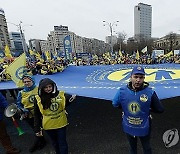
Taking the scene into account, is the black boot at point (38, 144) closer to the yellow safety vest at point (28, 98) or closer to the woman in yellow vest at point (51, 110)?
the yellow safety vest at point (28, 98)

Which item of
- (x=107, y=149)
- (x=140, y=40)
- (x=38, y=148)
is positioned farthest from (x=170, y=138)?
(x=140, y=40)

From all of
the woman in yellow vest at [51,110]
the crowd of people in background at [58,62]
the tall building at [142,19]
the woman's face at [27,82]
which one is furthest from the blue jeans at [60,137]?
the tall building at [142,19]

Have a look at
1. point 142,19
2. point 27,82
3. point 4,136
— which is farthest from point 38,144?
point 142,19

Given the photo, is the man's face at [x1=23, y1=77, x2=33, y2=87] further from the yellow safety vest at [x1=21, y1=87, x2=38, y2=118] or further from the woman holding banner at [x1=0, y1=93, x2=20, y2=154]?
the woman holding banner at [x1=0, y1=93, x2=20, y2=154]

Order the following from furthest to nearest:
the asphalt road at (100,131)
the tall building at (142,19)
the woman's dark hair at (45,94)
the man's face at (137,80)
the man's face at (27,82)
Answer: the tall building at (142,19) → the asphalt road at (100,131) → the man's face at (27,82) → the woman's dark hair at (45,94) → the man's face at (137,80)

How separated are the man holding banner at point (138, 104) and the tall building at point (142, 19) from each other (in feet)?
336

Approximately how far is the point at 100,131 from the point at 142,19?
352 ft

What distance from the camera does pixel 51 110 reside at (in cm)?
270

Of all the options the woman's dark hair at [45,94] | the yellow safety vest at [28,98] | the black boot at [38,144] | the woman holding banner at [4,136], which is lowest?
Result: the black boot at [38,144]

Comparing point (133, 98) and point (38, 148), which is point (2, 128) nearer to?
point (38, 148)

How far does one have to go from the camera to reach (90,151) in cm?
354

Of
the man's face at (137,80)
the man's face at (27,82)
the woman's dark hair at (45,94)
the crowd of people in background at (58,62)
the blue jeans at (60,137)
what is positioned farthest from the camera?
the crowd of people in background at (58,62)

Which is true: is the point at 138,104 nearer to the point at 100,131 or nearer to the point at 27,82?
the point at 27,82

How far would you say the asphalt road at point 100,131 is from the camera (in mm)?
3593
